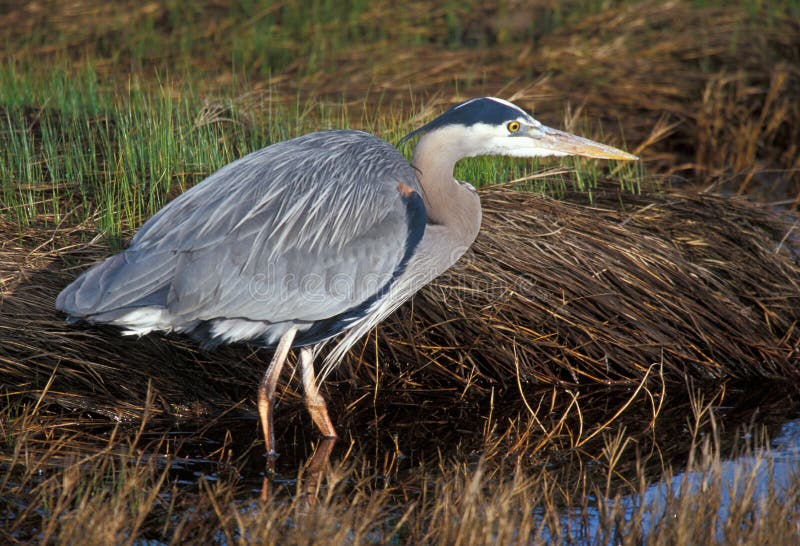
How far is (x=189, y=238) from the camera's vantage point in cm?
402

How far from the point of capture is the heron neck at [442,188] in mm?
4320

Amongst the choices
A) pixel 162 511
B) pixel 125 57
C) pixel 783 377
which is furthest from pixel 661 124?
pixel 162 511

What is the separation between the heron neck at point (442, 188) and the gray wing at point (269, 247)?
7 cm

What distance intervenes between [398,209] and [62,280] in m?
1.62

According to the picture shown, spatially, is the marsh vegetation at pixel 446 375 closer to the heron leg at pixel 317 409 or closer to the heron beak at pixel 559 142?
the heron leg at pixel 317 409

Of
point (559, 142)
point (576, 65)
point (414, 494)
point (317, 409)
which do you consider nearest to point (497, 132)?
point (559, 142)

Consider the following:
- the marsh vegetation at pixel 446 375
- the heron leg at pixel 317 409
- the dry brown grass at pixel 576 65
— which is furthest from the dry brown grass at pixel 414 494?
the dry brown grass at pixel 576 65

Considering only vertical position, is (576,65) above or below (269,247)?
below

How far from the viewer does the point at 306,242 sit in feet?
13.6

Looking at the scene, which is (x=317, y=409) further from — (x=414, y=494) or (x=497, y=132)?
(x=497, y=132)

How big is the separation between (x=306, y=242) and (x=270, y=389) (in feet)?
2.13

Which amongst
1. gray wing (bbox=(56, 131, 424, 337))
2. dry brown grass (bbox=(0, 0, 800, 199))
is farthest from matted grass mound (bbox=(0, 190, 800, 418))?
dry brown grass (bbox=(0, 0, 800, 199))

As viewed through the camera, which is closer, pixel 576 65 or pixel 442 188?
pixel 442 188

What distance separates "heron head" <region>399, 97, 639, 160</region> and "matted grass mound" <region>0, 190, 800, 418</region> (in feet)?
2.68
